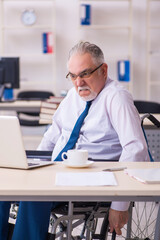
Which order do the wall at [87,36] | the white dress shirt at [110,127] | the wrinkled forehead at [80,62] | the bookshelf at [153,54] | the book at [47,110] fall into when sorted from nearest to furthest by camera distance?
the white dress shirt at [110,127] < the wrinkled forehead at [80,62] < the book at [47,110] < the bookshelf at [153,54] < the wall at [87,36]

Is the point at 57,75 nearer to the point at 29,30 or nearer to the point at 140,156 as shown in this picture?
the point at 29,30

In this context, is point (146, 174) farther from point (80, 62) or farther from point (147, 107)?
point (147, 107)

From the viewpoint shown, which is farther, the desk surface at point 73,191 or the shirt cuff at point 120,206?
the shirt cuff at point 120,206

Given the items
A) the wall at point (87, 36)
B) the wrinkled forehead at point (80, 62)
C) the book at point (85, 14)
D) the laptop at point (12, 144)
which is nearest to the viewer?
the laptop at point (12, 144)

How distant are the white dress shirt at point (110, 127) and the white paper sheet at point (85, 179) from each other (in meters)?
0.34

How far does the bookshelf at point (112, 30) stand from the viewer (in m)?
6.39

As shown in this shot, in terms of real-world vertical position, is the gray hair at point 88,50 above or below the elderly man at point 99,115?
above

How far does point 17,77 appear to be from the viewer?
15.5ft

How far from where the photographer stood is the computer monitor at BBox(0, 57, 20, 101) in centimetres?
467

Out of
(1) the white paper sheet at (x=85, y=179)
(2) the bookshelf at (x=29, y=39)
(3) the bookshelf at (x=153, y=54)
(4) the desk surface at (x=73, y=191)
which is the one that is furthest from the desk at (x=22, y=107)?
(4) the desk surface at (x=73, y=191)

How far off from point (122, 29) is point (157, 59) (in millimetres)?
685

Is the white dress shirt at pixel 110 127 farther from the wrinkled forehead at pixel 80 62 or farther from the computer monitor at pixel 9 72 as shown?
the computer monitor at pixel 9 72

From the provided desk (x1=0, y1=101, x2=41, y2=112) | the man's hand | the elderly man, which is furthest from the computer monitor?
the man's hand

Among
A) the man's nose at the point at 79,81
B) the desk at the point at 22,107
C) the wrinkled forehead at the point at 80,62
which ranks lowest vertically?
the desk at the point at 22,107
